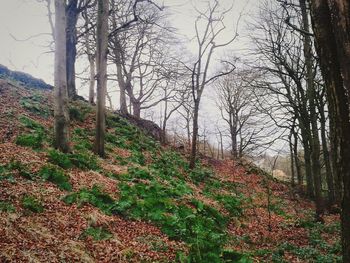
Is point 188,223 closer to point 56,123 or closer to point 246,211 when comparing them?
point 56,123

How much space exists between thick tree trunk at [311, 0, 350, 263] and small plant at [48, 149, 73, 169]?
307 inches

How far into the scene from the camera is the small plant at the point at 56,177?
26.4ft

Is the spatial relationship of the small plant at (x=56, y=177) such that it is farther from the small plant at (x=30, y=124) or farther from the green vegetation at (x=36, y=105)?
the green vegetation at (x=36, y=105)

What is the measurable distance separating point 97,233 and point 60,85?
17.3 ft

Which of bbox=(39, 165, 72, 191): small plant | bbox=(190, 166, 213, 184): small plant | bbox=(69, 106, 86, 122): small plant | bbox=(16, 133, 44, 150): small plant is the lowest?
bbox=(39, 165, 72, 191): small plant

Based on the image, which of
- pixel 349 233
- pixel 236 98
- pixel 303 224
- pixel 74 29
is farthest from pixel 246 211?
pixel 236 98

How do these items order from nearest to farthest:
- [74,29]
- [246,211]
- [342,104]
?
1. [342,104]
2. [246,211]
3. [74,29]

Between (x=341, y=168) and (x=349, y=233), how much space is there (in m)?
0.51

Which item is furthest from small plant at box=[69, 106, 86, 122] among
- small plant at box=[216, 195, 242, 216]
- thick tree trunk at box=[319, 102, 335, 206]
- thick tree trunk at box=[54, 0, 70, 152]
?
A: thick tree trunk at box=[319, 102, 335, 206]

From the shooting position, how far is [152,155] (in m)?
16.9

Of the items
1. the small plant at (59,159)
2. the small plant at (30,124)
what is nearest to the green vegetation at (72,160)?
the small plant at (59,159)

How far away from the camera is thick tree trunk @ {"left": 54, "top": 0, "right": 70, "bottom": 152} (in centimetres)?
1033

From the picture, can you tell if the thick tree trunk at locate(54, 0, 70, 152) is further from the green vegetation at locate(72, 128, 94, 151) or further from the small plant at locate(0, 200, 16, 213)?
the small plant at locate(0, 200, 16, 213)

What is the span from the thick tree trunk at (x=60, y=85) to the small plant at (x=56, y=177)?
211cm
